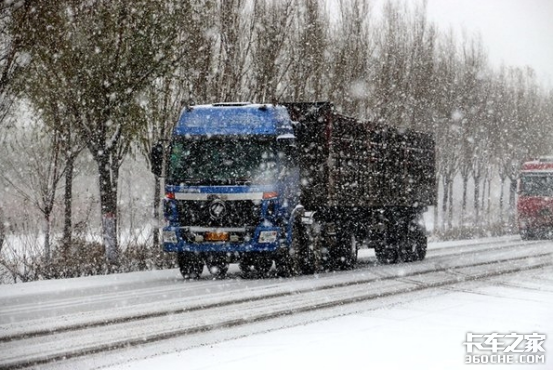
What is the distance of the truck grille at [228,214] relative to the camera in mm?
16797

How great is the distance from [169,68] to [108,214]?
3.50 metres

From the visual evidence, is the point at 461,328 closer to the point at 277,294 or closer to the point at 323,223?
the point at 277,294

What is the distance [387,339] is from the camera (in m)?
9.83

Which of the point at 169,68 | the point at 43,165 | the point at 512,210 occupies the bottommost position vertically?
the point at 512,210

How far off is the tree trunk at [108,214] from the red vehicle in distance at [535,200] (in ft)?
71.9

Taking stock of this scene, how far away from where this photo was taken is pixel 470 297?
14211mm

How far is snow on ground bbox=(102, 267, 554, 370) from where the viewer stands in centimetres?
841

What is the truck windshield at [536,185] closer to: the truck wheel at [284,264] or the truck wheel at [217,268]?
the truck wheel at [217,268]

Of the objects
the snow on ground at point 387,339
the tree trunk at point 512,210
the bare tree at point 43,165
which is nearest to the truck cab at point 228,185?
the bare tree at point 43,165

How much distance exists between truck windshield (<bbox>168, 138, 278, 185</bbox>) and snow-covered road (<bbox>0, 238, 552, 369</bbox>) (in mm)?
1960

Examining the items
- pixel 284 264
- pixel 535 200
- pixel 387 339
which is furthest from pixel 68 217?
pixel 535 200

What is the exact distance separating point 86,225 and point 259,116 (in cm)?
477

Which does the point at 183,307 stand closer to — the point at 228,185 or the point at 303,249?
the point at 228,185

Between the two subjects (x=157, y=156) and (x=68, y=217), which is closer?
(x=157, y=156)
